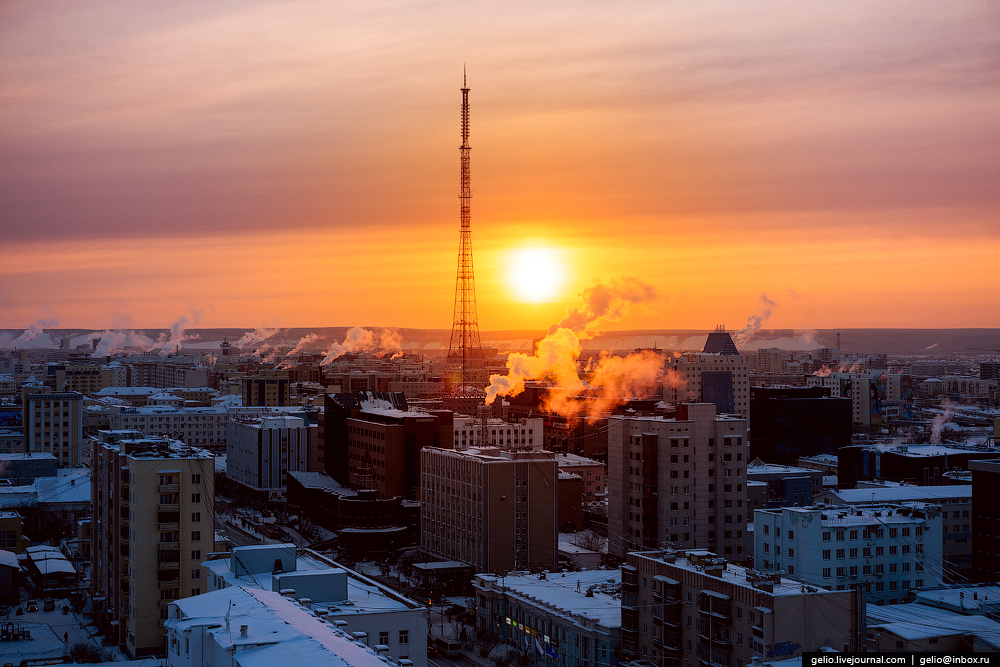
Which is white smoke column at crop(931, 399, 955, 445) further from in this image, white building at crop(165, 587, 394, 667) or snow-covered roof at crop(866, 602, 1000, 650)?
white building at crop(165, 587, 394, 667)

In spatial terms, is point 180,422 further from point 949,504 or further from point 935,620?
point 935,620

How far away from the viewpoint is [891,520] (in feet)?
166

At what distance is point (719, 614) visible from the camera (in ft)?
123

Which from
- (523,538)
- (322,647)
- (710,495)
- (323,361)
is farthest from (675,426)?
(323,361)

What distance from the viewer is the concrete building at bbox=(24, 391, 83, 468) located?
319 ft

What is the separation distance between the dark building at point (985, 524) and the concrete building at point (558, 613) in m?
17.8

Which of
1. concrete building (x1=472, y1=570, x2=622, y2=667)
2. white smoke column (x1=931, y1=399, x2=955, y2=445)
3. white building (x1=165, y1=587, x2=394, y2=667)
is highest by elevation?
white building (x1=165, y1=587, x2=394, y2=667)

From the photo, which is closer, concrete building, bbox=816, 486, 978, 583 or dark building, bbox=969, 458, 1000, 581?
dark building, bbox=969, 458, 1000, 581

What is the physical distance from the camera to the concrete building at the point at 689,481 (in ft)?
186

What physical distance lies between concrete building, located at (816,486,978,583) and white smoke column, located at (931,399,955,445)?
42500 millimetres

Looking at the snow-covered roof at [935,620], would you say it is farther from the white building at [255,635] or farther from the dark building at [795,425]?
the dark building at [795,425]

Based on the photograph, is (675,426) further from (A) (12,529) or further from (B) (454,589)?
(A) (12,529)

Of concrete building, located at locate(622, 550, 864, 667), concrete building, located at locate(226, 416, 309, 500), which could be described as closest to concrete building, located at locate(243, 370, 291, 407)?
concrete building, located at locate(226, 416, 309, 500)

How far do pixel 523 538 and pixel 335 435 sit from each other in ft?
93.6
